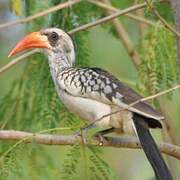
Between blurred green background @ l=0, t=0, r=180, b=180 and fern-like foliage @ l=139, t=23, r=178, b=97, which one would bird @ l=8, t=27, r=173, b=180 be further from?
blurred green background @ l=0, t=0, r=180, b=180

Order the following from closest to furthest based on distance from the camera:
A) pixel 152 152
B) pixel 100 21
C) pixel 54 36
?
pixel 152 152, pixel 100 21, pixel 54 36

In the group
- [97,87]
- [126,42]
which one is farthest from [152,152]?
[126,42]

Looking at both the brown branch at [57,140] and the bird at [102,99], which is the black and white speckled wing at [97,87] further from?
the brown branch at [57,140]

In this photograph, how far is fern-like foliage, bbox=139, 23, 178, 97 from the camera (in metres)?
3.21

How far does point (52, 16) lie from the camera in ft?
12.7

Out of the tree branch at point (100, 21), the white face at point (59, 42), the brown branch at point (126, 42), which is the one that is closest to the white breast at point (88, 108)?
the tree branch at point (100, 21)

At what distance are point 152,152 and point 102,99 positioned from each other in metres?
0.40

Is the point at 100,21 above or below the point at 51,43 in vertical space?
below

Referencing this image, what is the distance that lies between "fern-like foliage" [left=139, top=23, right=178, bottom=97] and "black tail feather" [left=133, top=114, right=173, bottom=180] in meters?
0.15

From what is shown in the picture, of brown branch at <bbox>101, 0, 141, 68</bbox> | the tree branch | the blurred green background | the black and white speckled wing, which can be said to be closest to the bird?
the black and white speckled wing

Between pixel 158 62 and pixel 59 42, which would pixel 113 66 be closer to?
pixel 59 42

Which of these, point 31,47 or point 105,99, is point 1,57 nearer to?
point 31,47

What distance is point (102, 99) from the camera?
10.5ft

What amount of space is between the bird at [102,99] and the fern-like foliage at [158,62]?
9cm
